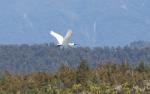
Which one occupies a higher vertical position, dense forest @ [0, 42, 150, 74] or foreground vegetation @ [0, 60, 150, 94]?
dense forest @ [0, 42, 150, 74]

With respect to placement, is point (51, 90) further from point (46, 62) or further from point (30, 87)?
point (46, 62)

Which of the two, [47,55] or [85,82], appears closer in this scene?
[85,82]

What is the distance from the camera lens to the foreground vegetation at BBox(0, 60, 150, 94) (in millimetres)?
32344

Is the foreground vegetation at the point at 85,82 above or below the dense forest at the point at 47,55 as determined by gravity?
below

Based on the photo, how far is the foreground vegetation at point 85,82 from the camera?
32.3 metres

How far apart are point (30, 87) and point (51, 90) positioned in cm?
181

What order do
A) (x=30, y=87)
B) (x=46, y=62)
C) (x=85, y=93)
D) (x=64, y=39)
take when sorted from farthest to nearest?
(x=46, y=62) < (x=64, y=39) < (x=30, y=87) < (x=85, y=93)

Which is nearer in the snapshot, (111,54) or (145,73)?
(145,73)

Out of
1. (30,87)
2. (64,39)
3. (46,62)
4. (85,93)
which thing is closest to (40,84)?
(30,87)

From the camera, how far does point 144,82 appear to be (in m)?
33.2

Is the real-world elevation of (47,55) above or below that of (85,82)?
above

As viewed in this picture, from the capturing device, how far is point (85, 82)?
113 ft

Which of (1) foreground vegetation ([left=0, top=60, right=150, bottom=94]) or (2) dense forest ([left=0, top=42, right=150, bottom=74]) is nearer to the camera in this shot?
(1) foreground vegetation ([left=0, top=60, right=150, bottom=94])

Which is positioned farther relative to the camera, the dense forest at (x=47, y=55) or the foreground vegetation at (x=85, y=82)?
the dense forest at (x=47, y=55)
